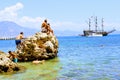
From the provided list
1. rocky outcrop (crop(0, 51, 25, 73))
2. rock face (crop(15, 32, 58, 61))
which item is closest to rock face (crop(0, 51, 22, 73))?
rocky outcrop (crop(0, 51, 25, 73))

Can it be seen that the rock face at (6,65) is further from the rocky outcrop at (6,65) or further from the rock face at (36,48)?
the rock face at (36,48)

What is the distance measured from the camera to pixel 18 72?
82.8 ft

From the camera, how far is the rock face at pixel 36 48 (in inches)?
1368

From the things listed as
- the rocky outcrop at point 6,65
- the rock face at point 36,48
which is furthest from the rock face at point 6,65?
the rock face at point 36,48

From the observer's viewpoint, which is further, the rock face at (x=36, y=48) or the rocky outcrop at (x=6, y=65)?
the rock face at (x=36, y=48)

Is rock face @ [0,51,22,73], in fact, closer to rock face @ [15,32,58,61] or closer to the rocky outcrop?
the rocky outcrop

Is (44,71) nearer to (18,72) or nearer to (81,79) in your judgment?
(18,72)

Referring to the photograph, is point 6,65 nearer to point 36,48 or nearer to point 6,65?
point 6,65

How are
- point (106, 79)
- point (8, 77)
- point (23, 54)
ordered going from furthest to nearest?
point (23, 54)
point (8, 77)
point (106, 79)

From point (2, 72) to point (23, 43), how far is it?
33.5 ft

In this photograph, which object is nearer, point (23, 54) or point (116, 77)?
point (116, 77)

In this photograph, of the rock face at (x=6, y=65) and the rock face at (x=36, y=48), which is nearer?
the rock face at (x=6, y=65)

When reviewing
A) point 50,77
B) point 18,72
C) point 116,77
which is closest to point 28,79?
point 50,77

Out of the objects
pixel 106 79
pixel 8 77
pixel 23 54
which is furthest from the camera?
pixel 23 54
